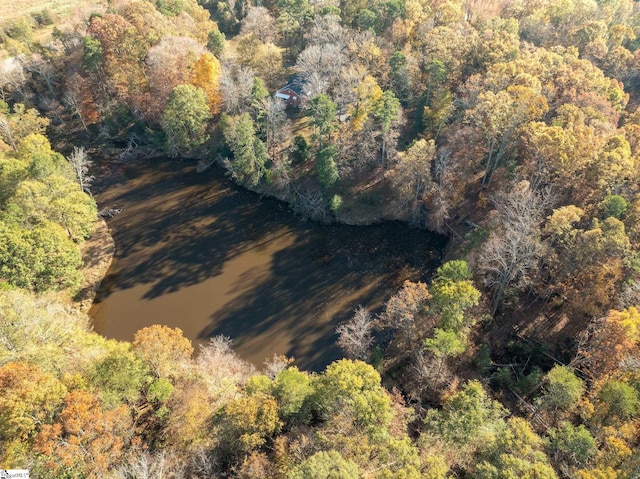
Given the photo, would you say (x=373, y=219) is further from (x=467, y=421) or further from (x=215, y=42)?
(x=215, y=42)

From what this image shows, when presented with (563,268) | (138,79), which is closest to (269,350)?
(563,268)

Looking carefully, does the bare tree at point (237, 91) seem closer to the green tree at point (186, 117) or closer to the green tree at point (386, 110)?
the green tree at point (186, 117)

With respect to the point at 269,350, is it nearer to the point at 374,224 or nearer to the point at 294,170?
the point at 374,224

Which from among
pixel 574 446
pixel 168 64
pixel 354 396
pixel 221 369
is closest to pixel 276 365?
pixel 221 369

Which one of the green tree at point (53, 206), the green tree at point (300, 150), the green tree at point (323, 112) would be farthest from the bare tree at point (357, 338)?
the green tree at point (53, 206)

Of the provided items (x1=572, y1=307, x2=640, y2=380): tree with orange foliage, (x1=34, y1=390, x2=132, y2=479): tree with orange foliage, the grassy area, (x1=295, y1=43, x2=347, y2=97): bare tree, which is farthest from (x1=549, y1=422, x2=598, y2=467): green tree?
the grassy area

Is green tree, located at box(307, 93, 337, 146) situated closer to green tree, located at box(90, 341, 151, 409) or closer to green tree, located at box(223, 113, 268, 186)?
green tree, located at box(223, 113, 268, 186)
